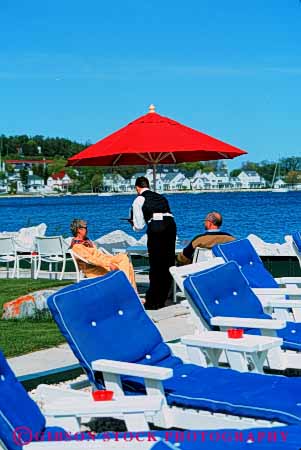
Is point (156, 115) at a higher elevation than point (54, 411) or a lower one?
higher

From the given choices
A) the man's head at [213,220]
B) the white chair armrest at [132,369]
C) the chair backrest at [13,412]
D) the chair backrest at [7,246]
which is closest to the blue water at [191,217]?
the chair backrest at [7,246]

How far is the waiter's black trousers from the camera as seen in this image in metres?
9.00

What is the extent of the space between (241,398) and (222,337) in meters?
0.86

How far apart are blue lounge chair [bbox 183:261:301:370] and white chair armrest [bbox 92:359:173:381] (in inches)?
47.7

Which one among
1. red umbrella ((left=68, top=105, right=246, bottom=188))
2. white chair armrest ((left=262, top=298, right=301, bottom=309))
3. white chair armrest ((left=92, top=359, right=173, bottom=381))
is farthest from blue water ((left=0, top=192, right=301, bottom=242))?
white chair armrest ((left=92, top=359, right=173, bottom=381))

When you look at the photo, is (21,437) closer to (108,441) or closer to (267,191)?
(108,441)

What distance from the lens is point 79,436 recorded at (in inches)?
137

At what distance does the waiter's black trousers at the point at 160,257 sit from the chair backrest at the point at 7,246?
378 cm

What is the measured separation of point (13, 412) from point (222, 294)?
2641 mm

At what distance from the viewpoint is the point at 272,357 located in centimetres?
562

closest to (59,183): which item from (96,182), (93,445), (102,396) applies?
(96,182)

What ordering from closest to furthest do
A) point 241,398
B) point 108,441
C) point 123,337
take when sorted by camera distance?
point 108,441 → point 241,398 → point 123,337

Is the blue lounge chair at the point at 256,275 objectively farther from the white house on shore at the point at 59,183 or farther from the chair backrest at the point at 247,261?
the white house on shore at the point at 59,183

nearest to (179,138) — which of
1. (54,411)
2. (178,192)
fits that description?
(54,411)
